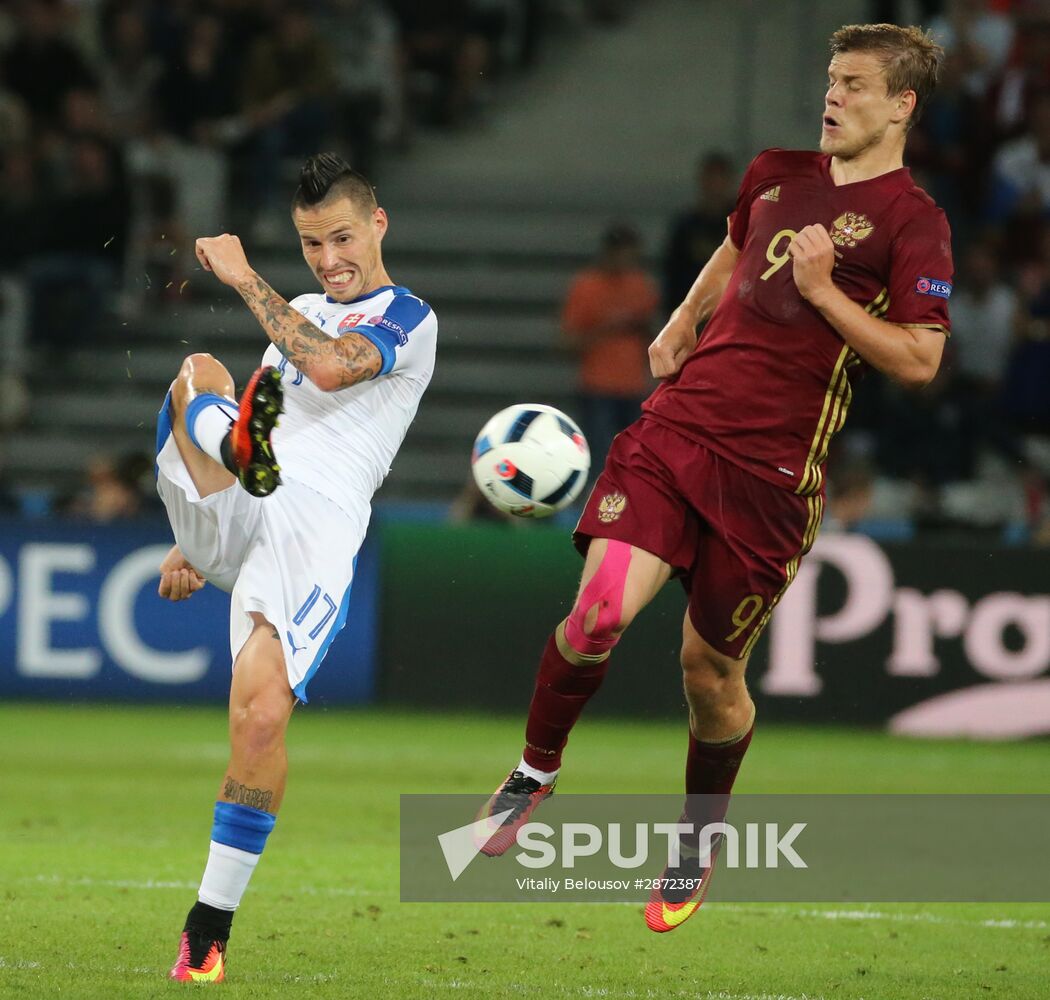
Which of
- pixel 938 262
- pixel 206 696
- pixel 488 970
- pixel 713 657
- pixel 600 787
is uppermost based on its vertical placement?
pixel 938 262

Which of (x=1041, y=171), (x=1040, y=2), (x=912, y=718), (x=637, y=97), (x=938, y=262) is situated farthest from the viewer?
(x=637, y=97)

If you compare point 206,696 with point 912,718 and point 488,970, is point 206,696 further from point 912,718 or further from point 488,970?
point 488,970

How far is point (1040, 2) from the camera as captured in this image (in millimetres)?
15328

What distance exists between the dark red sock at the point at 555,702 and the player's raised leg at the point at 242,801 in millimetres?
839

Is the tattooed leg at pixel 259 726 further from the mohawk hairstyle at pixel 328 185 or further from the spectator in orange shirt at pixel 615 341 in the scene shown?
the spectator in orange shirt at pixel 615 341

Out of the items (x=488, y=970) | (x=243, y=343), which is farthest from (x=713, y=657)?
(x=243, y=343)

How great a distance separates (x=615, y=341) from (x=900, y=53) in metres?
7.79

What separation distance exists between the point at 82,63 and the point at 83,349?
254 centimetres

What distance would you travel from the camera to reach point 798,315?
5.71 meters

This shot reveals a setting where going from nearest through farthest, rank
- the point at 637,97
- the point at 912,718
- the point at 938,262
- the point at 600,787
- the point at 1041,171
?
the point at 938,262 → the point at 600,787 → the point at 912,718 → the point at 1041,171 → the point at 637,97

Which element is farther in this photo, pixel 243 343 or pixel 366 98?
pixel 366 98

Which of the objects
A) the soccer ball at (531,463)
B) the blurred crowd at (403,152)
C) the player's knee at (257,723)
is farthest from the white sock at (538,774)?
the blurred crowd at (403,152)

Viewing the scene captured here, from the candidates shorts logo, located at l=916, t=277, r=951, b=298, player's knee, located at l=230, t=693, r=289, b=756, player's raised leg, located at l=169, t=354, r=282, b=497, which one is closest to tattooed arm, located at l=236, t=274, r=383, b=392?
player's raised leg, located at l=169, t=354, r=282, b=497

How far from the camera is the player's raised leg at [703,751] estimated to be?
596 cm
